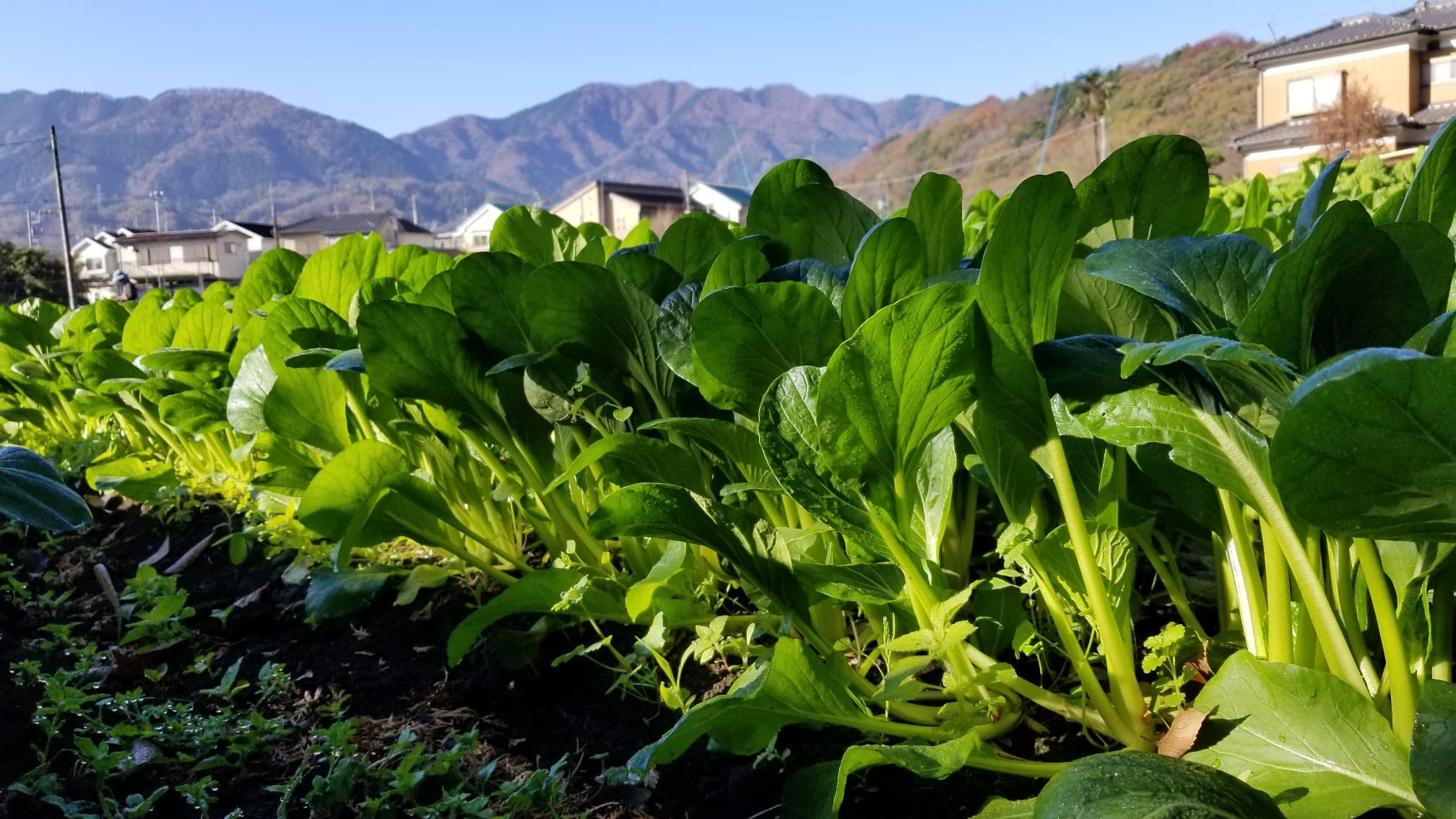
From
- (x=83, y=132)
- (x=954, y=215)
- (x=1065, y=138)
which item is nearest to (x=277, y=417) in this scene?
(x=954, y=215)

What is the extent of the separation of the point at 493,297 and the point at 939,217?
529 millimetres

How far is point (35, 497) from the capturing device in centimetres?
83

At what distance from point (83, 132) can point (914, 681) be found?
16799 cm

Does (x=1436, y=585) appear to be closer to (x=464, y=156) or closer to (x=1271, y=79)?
(x=1271, y=79)

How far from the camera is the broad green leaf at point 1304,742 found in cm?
71

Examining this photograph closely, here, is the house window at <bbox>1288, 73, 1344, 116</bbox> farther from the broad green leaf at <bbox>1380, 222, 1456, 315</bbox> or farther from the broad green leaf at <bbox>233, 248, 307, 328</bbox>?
the broad green leaf at <bbox>1380, 222, 1456, 315</bbox>

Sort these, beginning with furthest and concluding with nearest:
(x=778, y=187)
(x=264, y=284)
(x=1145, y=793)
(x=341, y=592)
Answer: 1. (x=264, y=284)
2. (x=341, y=592)
3. (x=778, y=187)
4. (x=1145, y=793)

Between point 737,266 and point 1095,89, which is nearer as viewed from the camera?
point 737,266

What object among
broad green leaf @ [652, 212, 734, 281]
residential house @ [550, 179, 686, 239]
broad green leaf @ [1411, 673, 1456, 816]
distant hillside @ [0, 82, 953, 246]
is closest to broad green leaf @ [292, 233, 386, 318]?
broad green leaf @ [652, 212, 734, 281]

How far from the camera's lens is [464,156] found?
17600 centimetres

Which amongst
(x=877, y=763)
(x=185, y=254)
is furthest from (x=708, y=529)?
(x=185, y=254)

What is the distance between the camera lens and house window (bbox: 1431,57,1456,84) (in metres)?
25.3

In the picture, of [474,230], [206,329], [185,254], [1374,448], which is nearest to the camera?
[1374,448]

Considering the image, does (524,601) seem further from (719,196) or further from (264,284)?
(719,196)
